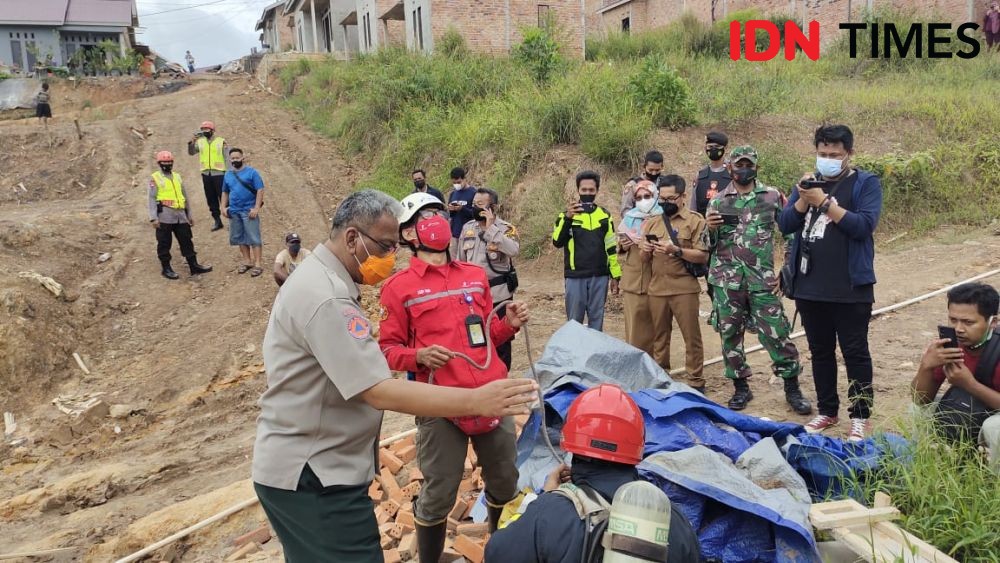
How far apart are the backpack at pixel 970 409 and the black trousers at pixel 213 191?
34.8 feet

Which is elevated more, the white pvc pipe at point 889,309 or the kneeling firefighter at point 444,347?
the kneeling firefighter at point 444,347

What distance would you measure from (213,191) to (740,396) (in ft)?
31.1

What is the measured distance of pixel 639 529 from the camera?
1559 mm

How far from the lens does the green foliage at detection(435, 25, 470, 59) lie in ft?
62.8

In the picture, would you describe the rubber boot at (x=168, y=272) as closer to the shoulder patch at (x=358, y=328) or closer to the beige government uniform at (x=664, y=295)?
the beige government uniform at (x=664, y=295)

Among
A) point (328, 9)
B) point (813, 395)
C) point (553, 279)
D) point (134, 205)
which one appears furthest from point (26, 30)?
point (813, 395)

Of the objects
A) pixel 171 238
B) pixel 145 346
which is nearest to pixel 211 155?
pixel 171 238

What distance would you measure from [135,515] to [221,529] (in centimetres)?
107

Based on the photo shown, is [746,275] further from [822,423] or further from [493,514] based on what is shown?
[493,514]

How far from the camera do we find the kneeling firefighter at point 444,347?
3129 mm

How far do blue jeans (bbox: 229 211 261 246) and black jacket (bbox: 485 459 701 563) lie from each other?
868 centimetres

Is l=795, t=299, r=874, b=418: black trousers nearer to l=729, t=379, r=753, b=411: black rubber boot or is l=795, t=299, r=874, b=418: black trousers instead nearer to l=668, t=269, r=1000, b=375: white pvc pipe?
l=729, t=379, r=753, b=411: black rubber boot

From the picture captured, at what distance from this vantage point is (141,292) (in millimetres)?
9922

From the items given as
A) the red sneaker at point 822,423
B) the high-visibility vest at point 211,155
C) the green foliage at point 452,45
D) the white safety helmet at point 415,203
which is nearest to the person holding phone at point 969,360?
the red sneaker at point 822,423
